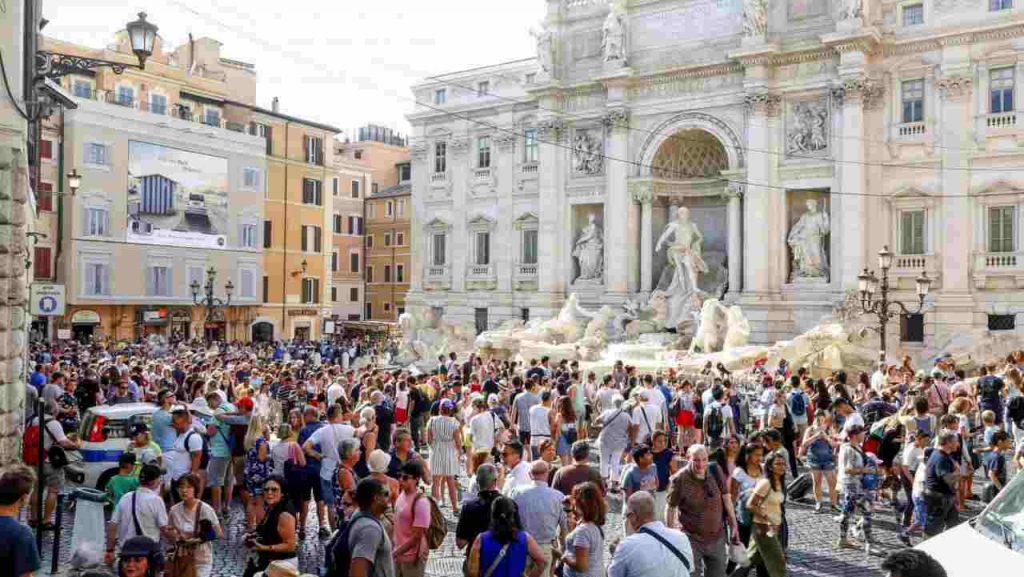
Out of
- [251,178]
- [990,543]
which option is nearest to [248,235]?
[251,178]

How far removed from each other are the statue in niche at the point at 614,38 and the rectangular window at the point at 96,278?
21.8 m

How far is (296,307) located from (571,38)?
20480 millimetres

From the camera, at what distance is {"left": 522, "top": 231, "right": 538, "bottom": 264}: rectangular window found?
3616cm

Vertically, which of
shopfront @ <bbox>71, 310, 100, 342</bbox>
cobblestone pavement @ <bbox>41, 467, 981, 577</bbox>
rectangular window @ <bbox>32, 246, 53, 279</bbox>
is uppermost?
rectangular window @ <bbox>32, 246, 53, 279</bbox>

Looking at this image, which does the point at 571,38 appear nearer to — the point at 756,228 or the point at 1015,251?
the point at 756,228

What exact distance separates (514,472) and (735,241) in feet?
77.0

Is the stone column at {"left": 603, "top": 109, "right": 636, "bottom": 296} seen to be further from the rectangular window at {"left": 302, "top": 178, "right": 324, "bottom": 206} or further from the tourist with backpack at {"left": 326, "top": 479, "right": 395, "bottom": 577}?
the tourist with backpack at {"left": 326, "top": 479, "right": 395, "bottom": 577}

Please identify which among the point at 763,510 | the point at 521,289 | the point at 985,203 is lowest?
the point at 763,510

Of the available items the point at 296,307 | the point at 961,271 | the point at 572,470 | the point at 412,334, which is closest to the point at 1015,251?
the point at 961,271

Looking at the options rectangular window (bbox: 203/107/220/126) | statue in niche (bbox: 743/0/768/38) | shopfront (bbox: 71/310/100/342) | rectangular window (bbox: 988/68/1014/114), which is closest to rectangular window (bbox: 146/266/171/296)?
shopfront (bbox: 71/310/100/342)

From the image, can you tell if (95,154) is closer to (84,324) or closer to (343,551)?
(84,324)

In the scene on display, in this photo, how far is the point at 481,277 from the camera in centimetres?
3744

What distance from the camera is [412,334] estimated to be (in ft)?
118

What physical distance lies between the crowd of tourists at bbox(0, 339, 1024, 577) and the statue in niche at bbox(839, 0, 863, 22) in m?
12.5
